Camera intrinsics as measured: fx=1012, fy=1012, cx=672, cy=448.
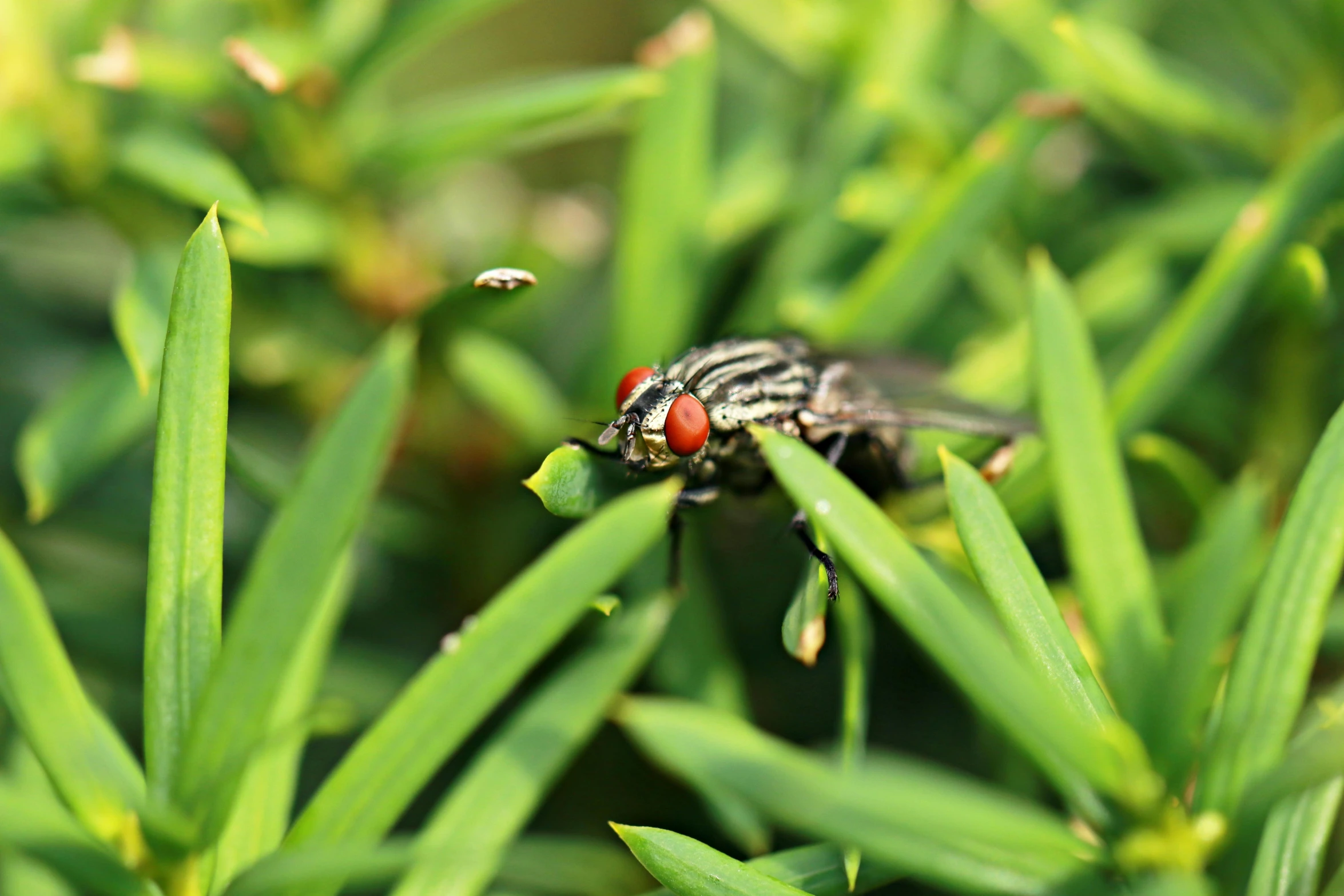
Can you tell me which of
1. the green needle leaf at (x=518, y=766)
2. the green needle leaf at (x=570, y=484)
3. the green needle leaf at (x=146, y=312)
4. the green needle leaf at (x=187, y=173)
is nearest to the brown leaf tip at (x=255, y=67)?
the green needle leaf at (x=187, y=173)

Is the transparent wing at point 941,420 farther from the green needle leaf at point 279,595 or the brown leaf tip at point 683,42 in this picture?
the green needle leaf at point 279,595

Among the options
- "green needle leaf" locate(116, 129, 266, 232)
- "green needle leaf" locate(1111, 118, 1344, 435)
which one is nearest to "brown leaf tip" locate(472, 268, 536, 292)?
"green needle leaf" locate(116, 129, 266, 232)

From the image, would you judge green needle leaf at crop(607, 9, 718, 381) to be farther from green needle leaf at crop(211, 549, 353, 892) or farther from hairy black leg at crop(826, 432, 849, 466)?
green needle leaf at crop(211, 549, 353, 892)

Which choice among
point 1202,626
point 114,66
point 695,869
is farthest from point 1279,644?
point 114,66

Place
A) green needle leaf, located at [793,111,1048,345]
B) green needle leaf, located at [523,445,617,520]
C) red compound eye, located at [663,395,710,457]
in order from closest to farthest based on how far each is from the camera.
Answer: green needle leaf, located at [523,445,617,520]
red compound eye, located at [663,395,710,457]
green needle leaf, located at [793,111,1048,345]

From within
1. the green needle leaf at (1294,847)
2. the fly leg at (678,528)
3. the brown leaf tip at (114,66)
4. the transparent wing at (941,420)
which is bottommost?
the green needle leaf at (1294,847)

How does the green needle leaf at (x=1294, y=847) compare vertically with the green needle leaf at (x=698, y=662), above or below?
below

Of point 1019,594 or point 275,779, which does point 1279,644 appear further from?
point 275,779
